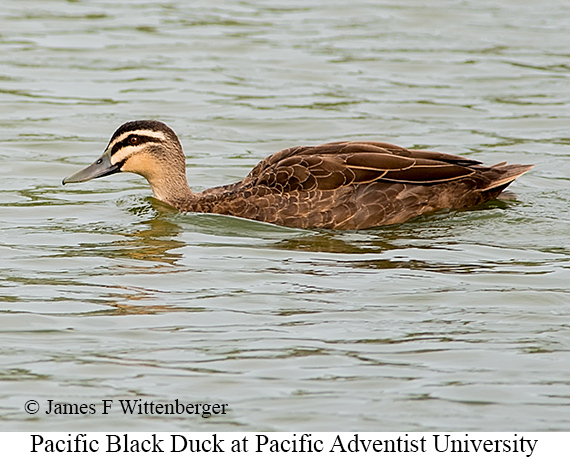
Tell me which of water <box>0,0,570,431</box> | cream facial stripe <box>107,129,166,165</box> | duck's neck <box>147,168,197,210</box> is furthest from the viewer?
duck's neck <box>147,168,197,210</box>

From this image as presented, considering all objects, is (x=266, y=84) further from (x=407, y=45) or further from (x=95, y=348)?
(x=95, y=348)

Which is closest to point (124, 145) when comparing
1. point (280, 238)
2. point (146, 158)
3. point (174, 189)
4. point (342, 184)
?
point (146, 158)

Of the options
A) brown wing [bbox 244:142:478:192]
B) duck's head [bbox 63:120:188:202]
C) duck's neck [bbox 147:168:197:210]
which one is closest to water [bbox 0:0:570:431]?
duck's neck [bbox 147:168:197:210]

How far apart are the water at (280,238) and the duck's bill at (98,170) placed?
41 centimetres

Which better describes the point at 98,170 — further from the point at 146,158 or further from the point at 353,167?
the point at 353,167

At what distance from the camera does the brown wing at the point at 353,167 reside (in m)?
12.0

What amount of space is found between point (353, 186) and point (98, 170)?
2.56m

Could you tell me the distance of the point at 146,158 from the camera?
12727 mm

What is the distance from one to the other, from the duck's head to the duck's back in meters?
0.70

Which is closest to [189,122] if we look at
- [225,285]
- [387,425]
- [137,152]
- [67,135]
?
[67,135]

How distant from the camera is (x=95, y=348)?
8.62 m

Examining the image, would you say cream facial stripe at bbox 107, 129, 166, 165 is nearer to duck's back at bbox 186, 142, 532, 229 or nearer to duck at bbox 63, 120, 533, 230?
duck at bbox 63, 120, 533, 230

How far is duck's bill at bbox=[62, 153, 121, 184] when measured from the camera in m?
12.5

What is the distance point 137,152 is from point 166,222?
2.49 ft
